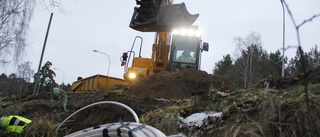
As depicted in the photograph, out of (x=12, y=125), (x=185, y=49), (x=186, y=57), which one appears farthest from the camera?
(x=186, y=57)

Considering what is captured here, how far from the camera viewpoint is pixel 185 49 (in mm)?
9828

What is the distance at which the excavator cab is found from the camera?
31.7 ft

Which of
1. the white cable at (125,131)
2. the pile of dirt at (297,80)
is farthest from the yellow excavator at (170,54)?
the white cable at (125,131)

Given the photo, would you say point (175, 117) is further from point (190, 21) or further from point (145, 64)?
point (145, 64)

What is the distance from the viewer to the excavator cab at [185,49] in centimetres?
967

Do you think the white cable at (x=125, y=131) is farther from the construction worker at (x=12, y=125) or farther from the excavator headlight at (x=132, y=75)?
the excavator headlight at (x=132, y=75)

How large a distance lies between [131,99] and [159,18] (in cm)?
294

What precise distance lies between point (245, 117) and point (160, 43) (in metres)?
7.15

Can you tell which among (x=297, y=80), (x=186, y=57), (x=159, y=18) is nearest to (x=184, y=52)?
(x=186, y=57)

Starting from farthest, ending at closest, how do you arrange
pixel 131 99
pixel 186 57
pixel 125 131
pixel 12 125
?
pixel 186 57 → pixel 131 99 → pixel 12 125 → pixel 125 131

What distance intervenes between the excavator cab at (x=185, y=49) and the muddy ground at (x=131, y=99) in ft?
2.66

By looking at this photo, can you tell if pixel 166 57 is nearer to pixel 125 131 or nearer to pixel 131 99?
pixel 131 99

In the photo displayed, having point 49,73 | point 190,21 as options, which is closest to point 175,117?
point 190,21

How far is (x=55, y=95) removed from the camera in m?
8.02
